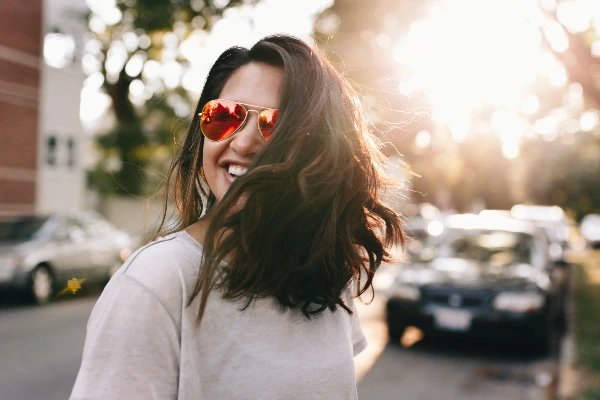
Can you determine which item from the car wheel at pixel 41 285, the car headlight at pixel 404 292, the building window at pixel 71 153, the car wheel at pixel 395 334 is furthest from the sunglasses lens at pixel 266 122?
the building window at pixel 71 153

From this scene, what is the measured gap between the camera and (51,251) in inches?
465

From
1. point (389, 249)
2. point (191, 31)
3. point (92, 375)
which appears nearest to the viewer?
point (92, 375)

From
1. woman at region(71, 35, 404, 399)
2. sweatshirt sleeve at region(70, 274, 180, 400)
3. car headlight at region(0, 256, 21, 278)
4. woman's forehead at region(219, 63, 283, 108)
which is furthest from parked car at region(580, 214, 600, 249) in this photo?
sweatshirt sleeve at region(70, 274, 180, 400)

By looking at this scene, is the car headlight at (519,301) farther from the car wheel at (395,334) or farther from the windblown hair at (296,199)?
the windblown hair at (296,199)

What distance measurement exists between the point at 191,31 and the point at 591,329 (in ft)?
50.6

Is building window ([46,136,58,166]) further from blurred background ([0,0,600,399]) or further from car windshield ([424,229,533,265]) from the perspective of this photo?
car windshield ([424,229,533,265])

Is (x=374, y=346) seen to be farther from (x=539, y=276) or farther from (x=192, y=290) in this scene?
(x=192, y=290)

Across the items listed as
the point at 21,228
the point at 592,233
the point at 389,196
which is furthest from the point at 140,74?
the point at 592,233

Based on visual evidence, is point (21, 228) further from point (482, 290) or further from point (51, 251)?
point (482, 290)

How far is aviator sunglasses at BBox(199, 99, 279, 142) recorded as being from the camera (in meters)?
1.62

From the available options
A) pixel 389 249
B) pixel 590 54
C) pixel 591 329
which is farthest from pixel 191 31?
pixel 389 249

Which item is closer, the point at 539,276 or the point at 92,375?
the point at 92,375

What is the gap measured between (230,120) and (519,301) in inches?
262

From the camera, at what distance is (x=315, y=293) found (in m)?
1.63
